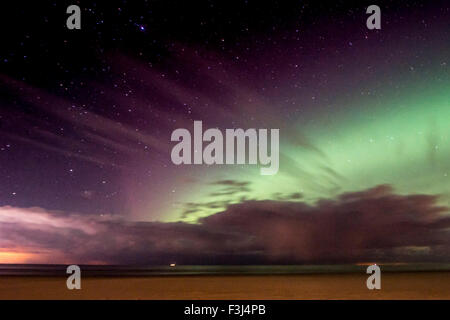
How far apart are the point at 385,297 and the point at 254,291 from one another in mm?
4308

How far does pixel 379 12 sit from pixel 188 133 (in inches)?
266

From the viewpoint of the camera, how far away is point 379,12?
429 inches

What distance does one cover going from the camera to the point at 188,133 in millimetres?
12773

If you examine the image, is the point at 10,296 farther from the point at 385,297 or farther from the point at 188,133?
the point at 385,297
